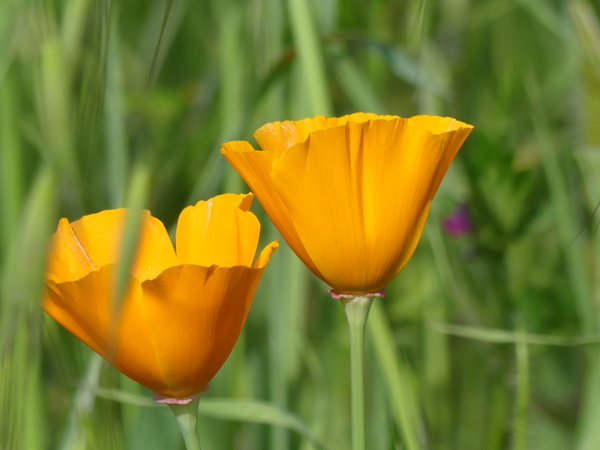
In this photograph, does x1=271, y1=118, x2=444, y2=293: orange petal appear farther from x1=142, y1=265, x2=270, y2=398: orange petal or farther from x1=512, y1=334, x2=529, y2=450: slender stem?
x1=512, y1=334, x2=529, y2=450: slender stem

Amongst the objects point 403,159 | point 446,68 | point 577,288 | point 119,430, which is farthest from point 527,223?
point 119,430

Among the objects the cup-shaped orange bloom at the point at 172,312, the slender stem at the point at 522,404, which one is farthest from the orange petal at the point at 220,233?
the slender stem at the point at 522,404

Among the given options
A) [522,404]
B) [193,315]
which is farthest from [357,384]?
[522,404]

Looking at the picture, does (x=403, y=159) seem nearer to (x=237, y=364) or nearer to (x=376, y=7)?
(x=237, y=364)

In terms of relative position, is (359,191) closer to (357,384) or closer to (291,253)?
(357,384)

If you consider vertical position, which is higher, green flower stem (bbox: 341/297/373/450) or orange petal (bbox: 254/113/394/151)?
orange petal (bbox: 254/113/394/151)

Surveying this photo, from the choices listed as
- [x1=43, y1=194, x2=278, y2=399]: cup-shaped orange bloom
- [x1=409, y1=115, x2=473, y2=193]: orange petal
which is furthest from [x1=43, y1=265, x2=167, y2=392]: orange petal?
[x1=409, y1=115, x2=473, y2=193]: orange petal

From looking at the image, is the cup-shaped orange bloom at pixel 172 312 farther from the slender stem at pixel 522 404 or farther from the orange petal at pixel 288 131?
the slender stem at pixel 522 404
